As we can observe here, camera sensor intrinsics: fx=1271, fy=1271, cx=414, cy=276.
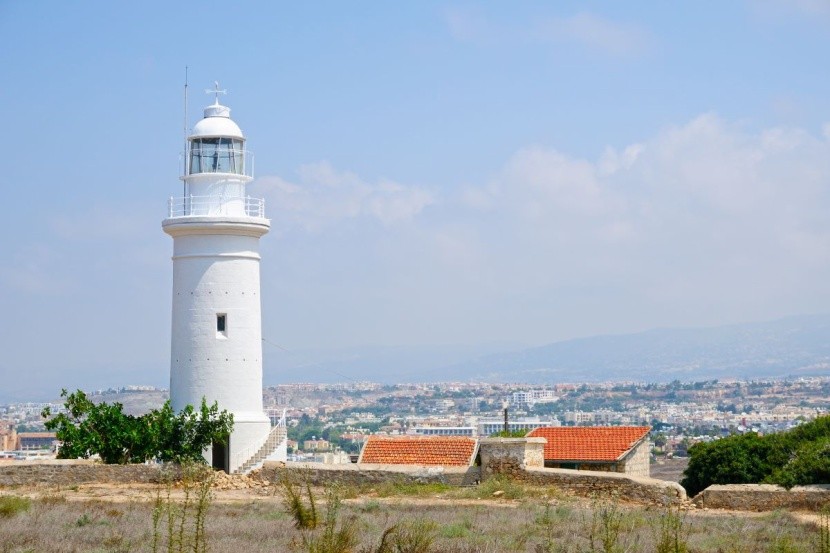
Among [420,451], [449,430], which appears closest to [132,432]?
[420,451]

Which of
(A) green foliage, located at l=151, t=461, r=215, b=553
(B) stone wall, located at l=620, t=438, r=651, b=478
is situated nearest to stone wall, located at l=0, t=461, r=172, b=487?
(A) green foliage, located at l=151, t=461, r=215, b=553

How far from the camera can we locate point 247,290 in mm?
23406

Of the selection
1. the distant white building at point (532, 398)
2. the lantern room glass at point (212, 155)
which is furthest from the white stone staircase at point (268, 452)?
the distant white building at point (532, 398)

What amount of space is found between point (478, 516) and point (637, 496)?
366 cm

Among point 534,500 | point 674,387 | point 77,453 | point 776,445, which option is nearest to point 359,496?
point 534,500

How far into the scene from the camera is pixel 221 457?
23656 millimetres

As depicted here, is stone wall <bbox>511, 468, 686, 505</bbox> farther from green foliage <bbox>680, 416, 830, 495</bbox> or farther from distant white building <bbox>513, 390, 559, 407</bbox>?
distant white building <bbox>513, 390, 559, 407</bbox>

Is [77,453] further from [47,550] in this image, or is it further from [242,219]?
[47,550]

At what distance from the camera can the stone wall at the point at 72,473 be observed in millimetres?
19844

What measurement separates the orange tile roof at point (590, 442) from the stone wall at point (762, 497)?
789 cm

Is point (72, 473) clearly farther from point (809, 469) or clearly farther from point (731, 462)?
point (809, 469)

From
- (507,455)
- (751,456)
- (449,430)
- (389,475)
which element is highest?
(449,430)

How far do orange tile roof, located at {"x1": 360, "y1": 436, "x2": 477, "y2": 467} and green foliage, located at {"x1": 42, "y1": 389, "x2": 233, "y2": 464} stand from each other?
13.5 feet

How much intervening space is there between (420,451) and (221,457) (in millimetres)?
4298
